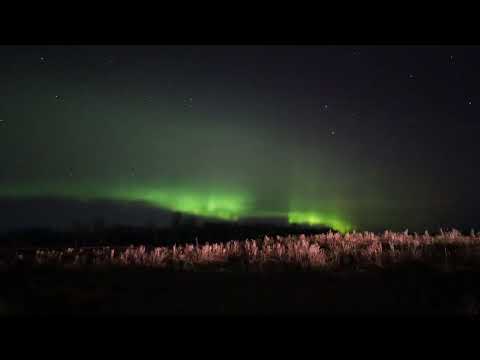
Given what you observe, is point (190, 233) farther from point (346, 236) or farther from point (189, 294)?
point (189, 294)

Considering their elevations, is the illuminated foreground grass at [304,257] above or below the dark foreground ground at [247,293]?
above

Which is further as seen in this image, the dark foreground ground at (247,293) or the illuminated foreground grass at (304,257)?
the illuminated foreground grass at (304,257)

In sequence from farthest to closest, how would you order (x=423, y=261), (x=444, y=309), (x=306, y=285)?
(x=423, y=261), (x=306, y=285), (x=444, y=309)

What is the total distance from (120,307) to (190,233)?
21.6 meters

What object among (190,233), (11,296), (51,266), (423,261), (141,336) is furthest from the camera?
(190,233)

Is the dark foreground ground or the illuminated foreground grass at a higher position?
the illuminated foreground grass

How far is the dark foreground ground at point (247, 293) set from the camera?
5605 mm

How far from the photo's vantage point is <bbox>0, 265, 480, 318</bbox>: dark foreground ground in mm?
5605

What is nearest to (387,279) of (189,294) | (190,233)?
(189,294)

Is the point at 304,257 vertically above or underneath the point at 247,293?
above

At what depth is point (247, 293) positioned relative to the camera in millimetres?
6434

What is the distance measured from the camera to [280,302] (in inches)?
234

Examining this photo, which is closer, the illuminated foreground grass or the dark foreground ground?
the dark foreground ground

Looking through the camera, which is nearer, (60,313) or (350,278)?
(60,313)
